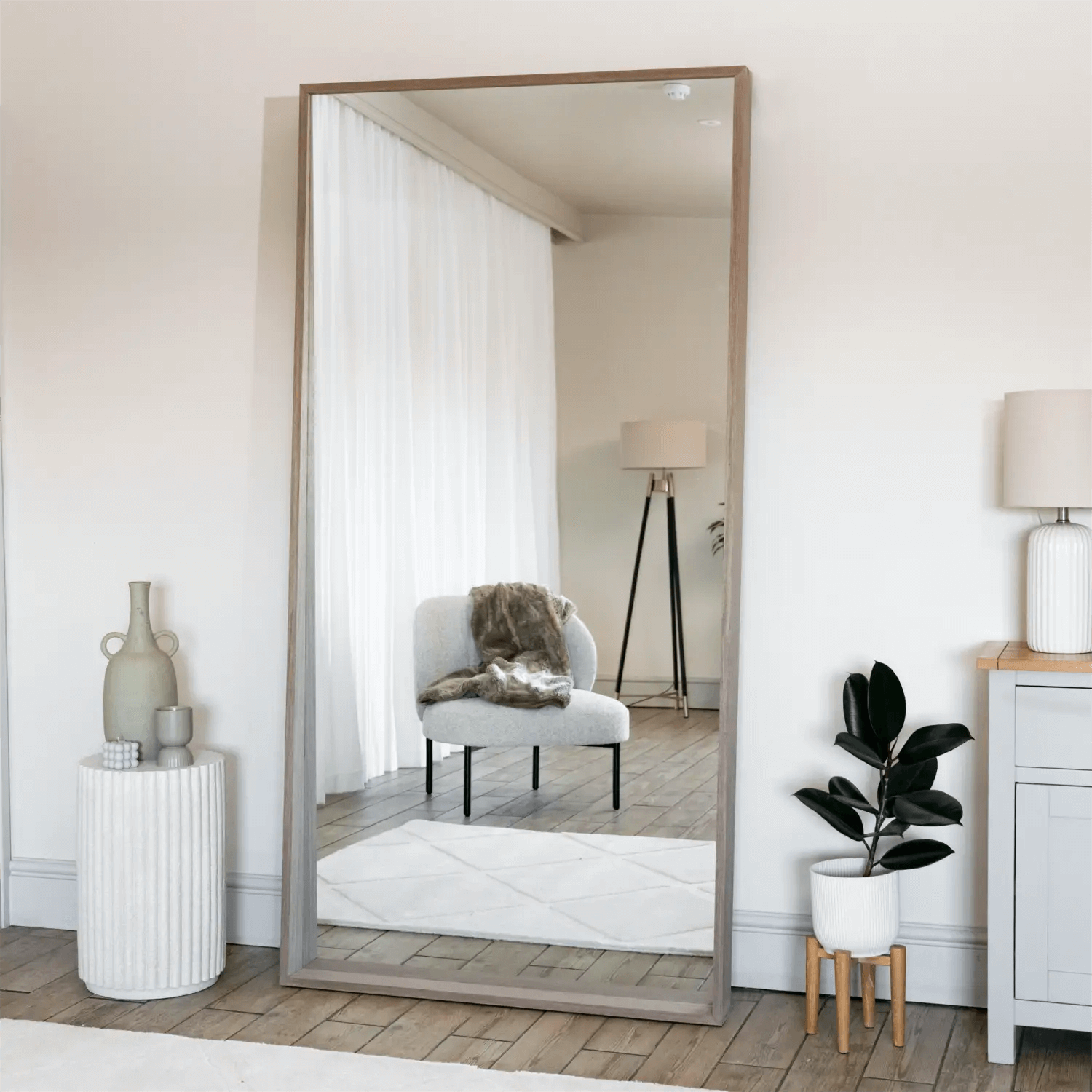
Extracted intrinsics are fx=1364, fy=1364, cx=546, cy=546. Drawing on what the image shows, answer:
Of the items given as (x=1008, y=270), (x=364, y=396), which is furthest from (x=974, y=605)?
(x=364, y=396)

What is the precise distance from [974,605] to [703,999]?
113 centimetres

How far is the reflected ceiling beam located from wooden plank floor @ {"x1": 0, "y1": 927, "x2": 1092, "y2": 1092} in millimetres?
1869

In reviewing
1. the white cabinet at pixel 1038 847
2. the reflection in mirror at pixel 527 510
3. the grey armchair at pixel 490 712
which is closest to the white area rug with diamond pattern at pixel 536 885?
the reflection in mirror at pixel 527 510

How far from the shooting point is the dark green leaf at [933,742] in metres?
2.99

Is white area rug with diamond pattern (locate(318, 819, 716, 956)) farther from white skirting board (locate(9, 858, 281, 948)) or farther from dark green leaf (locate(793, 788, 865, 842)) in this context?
white skirting board (locate(9, 858, 281, 948))

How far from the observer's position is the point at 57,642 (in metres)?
3.85

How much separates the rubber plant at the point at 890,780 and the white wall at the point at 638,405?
36 cm

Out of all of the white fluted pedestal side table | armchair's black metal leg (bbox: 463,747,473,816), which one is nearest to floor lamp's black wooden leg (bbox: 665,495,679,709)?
armchair's black metal leg (bbox: 463,747,473,816)

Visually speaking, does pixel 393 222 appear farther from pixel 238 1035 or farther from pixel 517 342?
pixel 238 1035

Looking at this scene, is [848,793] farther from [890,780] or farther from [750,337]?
[750,337]

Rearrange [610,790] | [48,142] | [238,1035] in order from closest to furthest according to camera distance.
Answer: [238,1035] → [610,790] → [48,142]

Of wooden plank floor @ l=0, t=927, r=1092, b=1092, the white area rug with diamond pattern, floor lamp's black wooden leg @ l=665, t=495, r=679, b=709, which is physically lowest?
wooden plank floor @ l=0, t=927, r=1092, b=1092

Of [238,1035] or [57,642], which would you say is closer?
[238,1035]

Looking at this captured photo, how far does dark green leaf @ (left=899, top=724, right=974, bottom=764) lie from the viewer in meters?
2.99
